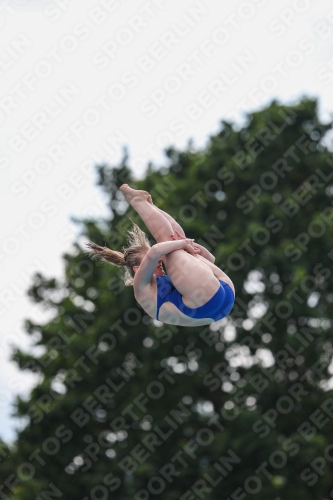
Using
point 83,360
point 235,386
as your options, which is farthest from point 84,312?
point 235,386

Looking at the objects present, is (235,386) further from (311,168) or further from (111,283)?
(311,168)

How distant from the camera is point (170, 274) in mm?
4234

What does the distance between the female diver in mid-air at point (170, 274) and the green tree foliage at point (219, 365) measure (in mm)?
7026

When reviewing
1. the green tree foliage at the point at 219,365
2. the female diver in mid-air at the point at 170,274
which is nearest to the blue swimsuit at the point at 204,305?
the female diver in mid-air at the point at 170,274

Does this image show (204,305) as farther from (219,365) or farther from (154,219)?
(219,365)

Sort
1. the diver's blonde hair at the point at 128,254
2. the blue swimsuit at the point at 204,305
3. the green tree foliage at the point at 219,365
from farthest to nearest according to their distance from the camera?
1. the green tree foliage at the point at 219,365
2. the diver's blonde hair at the point at 128,254
3. the blue swimsuit at the point at 204,305

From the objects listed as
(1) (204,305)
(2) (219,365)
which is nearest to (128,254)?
(1) (204,305)

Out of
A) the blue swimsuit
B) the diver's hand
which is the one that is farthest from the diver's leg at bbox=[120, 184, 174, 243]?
the blue swimsuit

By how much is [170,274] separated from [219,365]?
7.99 meters

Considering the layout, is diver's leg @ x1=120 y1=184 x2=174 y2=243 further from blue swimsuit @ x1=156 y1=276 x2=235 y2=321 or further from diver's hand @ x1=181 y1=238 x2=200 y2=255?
blue swimsuit @ x1=156 y1=276 x2=235 y2=321

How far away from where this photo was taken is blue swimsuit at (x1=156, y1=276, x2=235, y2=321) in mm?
4305

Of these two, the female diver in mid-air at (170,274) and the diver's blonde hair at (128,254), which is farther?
the diver's blonde hair at (128,254)

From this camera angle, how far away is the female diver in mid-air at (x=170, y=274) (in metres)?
4.18

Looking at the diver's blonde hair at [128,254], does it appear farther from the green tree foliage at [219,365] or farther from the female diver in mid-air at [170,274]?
the green tree foliage at [219,365]
